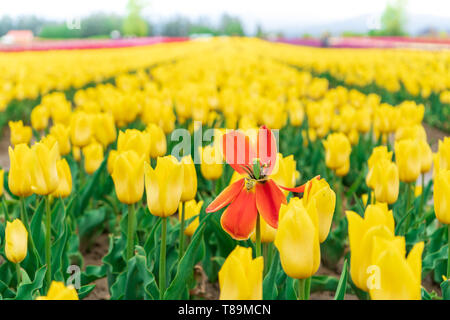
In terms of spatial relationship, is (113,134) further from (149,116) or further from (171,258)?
(171,258)

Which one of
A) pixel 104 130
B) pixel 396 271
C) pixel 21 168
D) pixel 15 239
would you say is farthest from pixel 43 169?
pixel 104 130

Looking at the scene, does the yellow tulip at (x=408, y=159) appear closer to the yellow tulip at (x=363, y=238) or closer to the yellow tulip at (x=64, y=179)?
the yellow tulip at (x=363, y=238)

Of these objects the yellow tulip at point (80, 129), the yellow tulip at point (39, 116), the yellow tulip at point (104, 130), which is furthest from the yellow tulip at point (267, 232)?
the yellow tulip at point (39, 116)

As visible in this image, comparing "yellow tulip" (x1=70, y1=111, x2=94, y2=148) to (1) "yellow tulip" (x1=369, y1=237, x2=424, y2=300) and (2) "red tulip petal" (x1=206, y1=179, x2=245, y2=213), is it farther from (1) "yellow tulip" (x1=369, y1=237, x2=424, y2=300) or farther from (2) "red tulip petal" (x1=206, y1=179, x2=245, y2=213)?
(1) "yellow tulip" (x1=369, y1=237, x2=424, y2=300)

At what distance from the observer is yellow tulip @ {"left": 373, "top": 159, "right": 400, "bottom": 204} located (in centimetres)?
174

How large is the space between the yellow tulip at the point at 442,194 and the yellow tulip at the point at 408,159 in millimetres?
607

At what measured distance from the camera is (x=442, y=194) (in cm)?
138

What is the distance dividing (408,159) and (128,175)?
1.18 metres

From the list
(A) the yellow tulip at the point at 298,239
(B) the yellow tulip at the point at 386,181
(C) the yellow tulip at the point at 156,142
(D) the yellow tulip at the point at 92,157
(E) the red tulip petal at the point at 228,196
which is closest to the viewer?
(A) the yellow tulip at the point at 298,239

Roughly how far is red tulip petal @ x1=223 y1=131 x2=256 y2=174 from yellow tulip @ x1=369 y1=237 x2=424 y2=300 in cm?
48

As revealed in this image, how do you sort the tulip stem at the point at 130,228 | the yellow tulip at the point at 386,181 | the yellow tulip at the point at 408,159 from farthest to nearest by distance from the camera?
1. the yellow tulip at the point at 408,159
2. the yellow tulip at the point at 386,181
3. the tulip stem at the point at 130,228

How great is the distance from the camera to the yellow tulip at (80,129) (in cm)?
259
